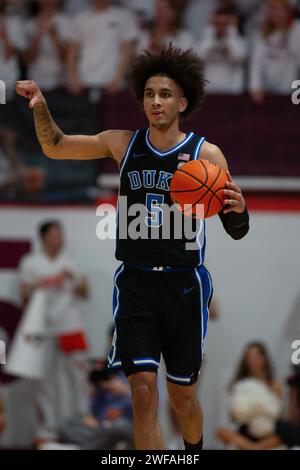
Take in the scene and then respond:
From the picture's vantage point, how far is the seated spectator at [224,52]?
11820 millimetres

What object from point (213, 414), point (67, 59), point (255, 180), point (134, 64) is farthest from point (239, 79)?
point (134, 64)

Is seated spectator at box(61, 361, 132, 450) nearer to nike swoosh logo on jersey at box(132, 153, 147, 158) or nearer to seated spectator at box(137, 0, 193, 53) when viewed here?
nike swoosh logo on jersey at box(132, 153, 147, 158)

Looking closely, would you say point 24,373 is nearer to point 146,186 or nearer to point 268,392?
point 268,392

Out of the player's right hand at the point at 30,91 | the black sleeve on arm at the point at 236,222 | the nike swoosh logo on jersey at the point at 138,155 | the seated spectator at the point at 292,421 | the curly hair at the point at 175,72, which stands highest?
the curly hair at the point at 175,72

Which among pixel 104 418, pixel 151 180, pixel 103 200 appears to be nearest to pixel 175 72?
pixel 151 180

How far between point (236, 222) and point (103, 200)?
5390 millimetres

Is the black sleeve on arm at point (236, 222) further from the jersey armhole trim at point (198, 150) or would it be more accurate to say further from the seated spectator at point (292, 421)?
the seated spectator at point (292, 421)

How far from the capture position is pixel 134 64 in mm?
6594

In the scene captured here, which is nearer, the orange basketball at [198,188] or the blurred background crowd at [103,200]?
the orange basketball at [198,188]

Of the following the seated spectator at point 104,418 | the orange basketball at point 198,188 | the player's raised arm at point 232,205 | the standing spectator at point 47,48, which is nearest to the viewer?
the orange basketball at point 198,188

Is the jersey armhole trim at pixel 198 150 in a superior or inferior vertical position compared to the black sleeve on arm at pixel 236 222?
superior

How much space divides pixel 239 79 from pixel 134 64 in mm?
5595

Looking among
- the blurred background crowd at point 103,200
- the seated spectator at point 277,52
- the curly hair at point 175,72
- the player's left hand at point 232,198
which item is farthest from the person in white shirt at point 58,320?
the player's left hand at point 232,198

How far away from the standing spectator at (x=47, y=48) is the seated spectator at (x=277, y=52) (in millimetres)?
2267
